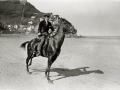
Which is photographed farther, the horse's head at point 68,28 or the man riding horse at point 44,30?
→ the man riding horse at point 44,30

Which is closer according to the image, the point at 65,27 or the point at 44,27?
the point at 65,27

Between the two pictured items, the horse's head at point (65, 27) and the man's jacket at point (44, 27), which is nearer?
the horse's head at point (65, 27)

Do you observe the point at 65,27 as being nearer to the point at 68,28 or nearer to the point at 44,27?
the point at 68,28

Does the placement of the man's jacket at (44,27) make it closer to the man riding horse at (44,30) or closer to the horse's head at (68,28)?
the man riding horse at (44,30)

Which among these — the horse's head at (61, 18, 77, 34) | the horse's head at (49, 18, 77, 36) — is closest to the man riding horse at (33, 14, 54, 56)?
the horse's head at (49, 18, 77, 36)

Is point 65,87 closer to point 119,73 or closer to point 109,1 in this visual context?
point 119,73

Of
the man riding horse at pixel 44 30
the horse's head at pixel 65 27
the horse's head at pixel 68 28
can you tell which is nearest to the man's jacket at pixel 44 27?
the man riding horse at pixel 44 30

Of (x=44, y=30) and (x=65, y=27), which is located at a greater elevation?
(x=65, y=27)

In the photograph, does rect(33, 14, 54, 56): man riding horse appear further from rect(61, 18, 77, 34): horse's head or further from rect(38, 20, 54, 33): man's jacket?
rect(61, 18, 77, 34): horse's head

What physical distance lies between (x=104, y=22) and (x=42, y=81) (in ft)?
19.8

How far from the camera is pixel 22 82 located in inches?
Answer: 262

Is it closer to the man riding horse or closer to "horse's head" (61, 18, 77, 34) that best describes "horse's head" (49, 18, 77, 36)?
"horse's head" (61, 18, 77, 34)

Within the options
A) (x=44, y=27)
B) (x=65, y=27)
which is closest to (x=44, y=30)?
(x=44, y=27)

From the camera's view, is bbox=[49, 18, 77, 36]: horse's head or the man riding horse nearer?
bbox=[49, 18, 77, 36]: horse's head
